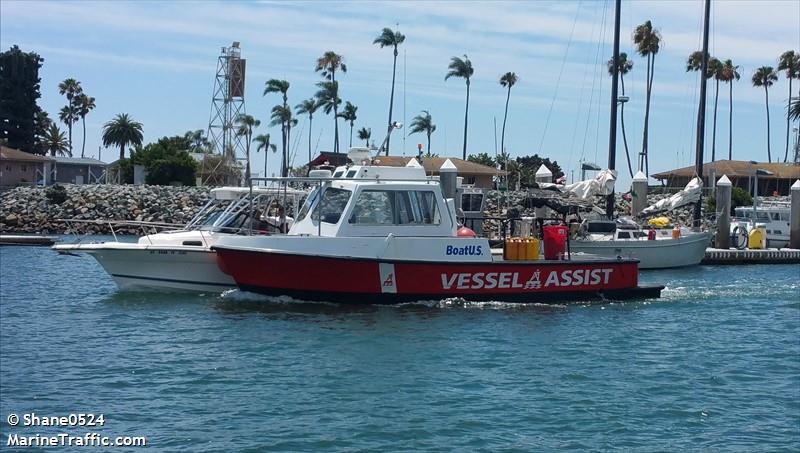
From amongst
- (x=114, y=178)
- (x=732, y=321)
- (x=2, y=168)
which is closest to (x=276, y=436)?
(x=732, y=321)

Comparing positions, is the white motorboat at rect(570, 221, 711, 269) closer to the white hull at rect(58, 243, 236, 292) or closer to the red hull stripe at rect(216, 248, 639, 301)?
the red hull stripe at rect(216, 248, 639, 301)

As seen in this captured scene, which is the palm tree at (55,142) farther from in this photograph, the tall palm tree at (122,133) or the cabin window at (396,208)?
the cabin window at (396,208)

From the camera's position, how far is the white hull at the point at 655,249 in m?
33.7

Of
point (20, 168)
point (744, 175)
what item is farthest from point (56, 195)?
point (744, 175)

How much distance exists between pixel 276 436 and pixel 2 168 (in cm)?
5491

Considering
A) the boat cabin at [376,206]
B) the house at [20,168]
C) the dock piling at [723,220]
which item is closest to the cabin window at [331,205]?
the boat cabin at [376,206]

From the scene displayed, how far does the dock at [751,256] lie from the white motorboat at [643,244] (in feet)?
7.82

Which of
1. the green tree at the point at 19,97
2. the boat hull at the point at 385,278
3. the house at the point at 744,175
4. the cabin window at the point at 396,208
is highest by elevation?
the green tree at the point at 19,97

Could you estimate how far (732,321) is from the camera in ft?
71.0

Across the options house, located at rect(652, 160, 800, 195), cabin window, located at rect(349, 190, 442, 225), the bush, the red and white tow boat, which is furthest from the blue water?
house, located at rect(652, 160, 800, 195)

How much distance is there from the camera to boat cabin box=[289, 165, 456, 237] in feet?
66.6

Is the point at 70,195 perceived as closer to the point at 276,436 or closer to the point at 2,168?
the point at 2,168

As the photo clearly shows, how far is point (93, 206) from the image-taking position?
52062mm

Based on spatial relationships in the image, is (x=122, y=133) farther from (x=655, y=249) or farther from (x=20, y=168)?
(x=655, y=249)
